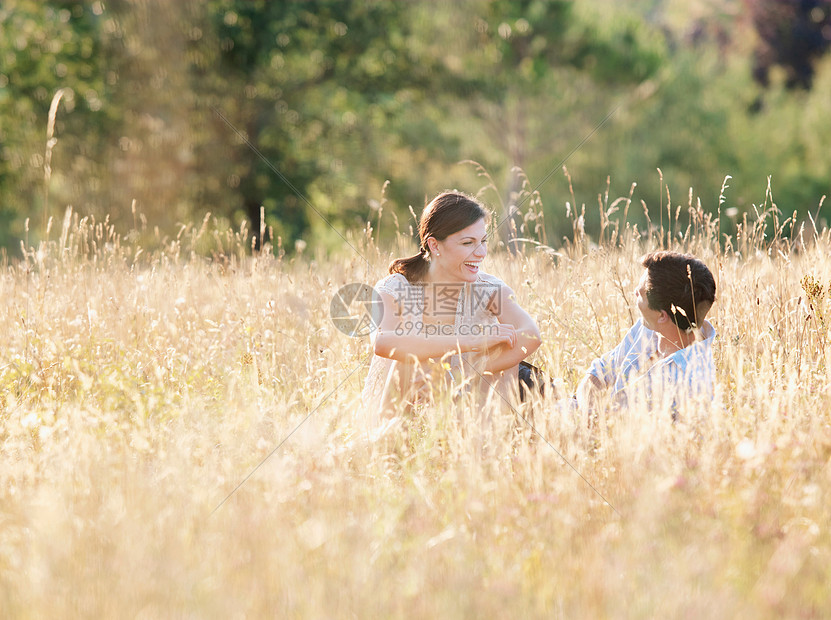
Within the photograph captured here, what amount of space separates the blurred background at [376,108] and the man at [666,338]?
4345 mm

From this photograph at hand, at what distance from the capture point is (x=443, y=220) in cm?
353

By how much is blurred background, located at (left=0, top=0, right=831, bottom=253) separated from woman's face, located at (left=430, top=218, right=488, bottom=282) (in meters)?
4.12

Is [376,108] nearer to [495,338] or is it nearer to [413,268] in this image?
[413,268]

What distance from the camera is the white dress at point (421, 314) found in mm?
3404

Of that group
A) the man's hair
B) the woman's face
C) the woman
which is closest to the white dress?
the woman

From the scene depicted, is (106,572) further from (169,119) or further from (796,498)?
(169,119)

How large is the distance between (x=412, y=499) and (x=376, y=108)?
10.1 metres

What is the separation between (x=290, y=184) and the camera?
451 inches

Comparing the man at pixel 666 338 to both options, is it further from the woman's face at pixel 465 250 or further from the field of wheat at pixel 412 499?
the woman's face at pixel 465 250

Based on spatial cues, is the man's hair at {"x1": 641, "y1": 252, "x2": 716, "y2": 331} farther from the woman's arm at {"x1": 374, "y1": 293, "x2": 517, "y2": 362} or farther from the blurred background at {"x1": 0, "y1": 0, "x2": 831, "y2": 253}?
the blurred background at {"x1": 0, "y1": 0, "x2": 831, "y2": 253}

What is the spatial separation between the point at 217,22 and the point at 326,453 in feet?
29.7

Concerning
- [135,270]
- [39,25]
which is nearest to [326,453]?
[135,270]

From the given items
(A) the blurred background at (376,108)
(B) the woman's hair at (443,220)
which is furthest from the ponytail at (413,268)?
(A) the blurred background at (376,108)

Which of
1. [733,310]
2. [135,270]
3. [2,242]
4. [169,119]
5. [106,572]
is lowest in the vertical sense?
[106,572]
